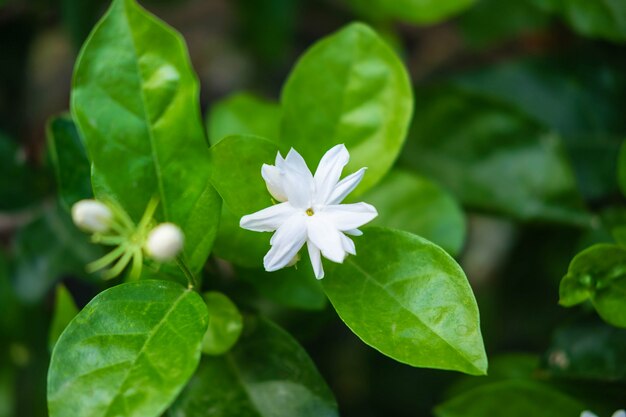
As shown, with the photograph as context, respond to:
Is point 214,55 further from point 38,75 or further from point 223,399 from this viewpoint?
point 223,399

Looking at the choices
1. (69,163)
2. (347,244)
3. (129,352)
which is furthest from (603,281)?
(69,163)

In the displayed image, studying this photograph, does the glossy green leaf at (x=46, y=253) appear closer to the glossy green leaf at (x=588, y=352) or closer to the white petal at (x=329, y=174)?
the white petal at (x=329, y=174)

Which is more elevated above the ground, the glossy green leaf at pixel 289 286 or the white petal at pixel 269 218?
the white petal at pixel 269 218

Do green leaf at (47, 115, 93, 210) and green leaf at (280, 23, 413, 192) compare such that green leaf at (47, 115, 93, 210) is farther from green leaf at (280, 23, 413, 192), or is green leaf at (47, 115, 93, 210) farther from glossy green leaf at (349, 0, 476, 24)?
glossy green leaf at (349, 0, 476, 24)

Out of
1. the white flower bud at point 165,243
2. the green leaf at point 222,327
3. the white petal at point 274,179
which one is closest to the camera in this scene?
the white flower bud at point 165,243

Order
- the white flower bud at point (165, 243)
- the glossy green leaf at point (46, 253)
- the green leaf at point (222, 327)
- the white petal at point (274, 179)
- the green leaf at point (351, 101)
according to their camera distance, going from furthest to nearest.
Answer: the glossy green leaf at point (46, 253) < the green leaf at point (351, 101) < the green leaf at point (222, 327) < the white petal at point (274, 179) < the white flower bud at point (165, 243)

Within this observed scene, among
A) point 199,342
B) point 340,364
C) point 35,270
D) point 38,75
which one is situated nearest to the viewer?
point 199,342

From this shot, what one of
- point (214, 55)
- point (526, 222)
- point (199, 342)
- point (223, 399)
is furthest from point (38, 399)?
point (214, 55)

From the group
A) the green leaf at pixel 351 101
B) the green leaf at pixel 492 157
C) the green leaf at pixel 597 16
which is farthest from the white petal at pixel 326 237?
the green leaf at pixel 597 16
